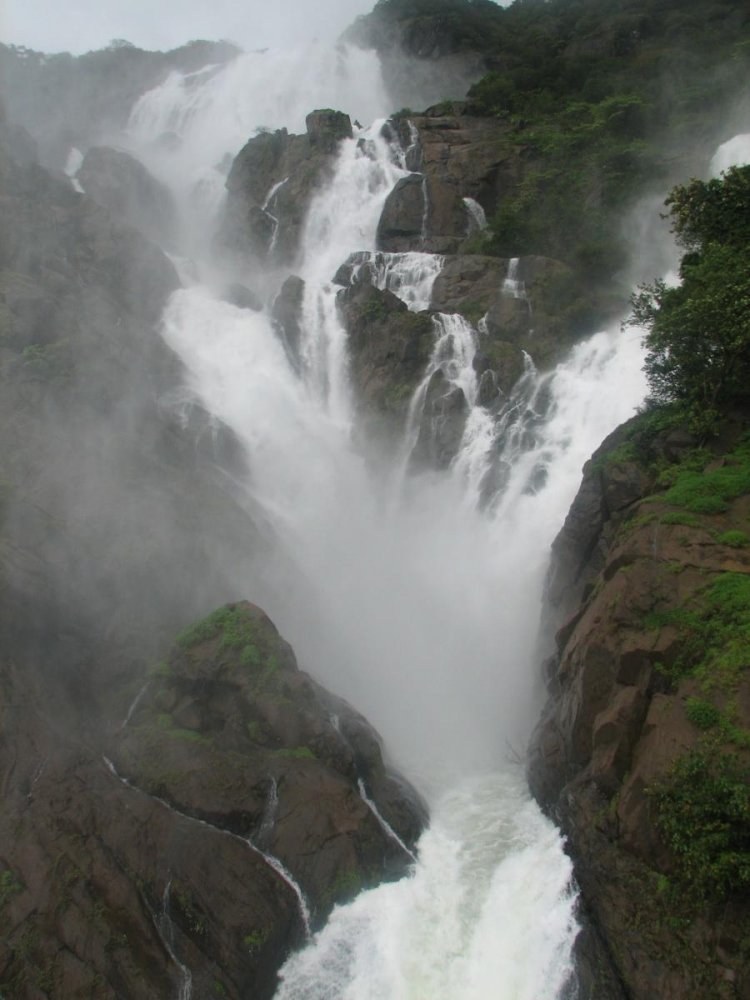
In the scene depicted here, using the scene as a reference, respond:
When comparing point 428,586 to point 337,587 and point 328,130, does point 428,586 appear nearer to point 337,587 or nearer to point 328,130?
point 337,587

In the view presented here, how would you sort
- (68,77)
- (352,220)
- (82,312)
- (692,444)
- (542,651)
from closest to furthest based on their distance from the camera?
(692,444) < (542,651) < (82,312) < (352,220) < (68,77)

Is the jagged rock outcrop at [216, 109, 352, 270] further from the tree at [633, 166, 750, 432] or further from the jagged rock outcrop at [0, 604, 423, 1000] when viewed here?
the jagged rock outcrop at [0, 604, 423, 1000]

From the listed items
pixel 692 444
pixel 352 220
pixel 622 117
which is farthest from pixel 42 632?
pixel 622 117

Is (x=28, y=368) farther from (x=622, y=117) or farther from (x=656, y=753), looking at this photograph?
(x=622, y=117)

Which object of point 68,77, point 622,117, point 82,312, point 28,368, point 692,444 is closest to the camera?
point 692,444

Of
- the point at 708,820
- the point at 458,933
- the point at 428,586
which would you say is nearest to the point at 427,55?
the point at 428,586

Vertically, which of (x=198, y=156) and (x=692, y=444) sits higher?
(x=198, y=156)

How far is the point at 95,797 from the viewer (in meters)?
14.8

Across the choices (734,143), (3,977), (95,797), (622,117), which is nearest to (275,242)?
(622,117)

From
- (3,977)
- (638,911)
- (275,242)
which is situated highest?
(275,242)

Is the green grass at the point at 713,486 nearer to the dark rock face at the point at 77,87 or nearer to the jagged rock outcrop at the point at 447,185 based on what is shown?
the jagged rock outcrop at the point at 447,185

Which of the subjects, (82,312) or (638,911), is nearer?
(638,911)

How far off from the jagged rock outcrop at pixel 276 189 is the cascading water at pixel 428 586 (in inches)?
127

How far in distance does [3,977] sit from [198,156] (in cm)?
7059
